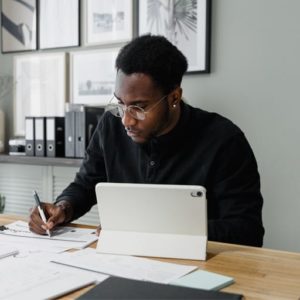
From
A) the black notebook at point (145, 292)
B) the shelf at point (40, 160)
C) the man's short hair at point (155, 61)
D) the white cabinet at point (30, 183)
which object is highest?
the man's short hair at point (155, 61)

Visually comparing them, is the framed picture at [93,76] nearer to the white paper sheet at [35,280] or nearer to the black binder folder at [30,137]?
the black binder folder at [30,137]

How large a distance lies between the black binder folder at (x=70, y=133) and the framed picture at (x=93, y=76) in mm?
286

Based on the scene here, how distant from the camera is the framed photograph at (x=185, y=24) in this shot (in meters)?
2.63

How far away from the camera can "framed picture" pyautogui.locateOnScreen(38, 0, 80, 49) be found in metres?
3.11

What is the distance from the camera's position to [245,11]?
2.52 m

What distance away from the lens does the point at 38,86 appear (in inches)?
130

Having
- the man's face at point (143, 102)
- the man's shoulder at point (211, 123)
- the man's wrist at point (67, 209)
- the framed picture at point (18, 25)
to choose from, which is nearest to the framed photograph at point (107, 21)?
the framed picture at point (18, 25)

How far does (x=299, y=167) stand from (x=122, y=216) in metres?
1.57

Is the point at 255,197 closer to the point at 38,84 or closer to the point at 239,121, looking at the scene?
the point at 239,121

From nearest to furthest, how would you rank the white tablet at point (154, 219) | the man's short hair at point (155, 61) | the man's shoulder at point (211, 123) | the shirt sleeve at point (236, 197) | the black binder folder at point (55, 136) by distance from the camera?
the white tablet at point (154, 219) → the shirt sleeve at point (236, 197) → the man's short hair at point (155, 61) → the man's shoulder at point (211, 123) → the black binder folder at point (55, 136)

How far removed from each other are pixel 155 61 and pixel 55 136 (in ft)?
5.27

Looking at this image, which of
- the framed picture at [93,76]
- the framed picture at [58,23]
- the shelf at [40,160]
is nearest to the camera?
the shelf at [40,160]

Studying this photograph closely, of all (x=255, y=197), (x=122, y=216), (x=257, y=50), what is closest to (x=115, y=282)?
(x=122, y=216)

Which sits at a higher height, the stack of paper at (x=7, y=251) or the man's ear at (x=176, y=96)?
the man's ear at (x=176, y=96)
